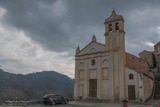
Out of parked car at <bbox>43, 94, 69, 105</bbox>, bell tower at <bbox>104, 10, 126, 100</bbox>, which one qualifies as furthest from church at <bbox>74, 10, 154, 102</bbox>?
parked car at <bbox>43, 94, 69, 105</bbox>

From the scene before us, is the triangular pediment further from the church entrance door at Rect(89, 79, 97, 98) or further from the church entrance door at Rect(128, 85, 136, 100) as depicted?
the church entrance door at Rect(128, 85, 136, 100)

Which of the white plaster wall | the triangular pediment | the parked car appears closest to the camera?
the parked car

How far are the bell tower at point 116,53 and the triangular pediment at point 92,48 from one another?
54.6 inches

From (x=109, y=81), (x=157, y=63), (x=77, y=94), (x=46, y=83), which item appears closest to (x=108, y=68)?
(x=109, y=81)

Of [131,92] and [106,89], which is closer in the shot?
[131,92]

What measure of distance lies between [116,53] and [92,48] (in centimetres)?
554

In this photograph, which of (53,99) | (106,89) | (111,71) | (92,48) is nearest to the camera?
(53,99)

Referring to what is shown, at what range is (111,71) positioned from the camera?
41.9 metres

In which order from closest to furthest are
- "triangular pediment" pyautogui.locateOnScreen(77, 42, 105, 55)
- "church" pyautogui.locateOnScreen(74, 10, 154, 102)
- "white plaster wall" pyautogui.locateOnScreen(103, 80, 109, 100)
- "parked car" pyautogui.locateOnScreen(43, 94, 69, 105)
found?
"parked car" pyautogui.locateOnScreen(43, 94, 69, 105)
"church" pyautogui.locateOnScreen(74, 10, 154, 102)
"white plaster wall" pyautogui.locateOnScreen(103, 80, 109, 100)
"triangular pediment" pyautogui.locateOnScreen(77, 42, 105, 55)

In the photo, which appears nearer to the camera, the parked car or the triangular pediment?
the parked car

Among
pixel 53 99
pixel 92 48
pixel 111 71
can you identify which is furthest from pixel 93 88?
pixel 53 99

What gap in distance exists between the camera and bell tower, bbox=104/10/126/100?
4041 cm

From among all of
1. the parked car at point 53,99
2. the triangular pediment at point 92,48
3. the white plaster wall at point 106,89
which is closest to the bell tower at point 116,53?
the white plaster wall at point 106,89

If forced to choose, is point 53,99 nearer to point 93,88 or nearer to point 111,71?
point 93,88
